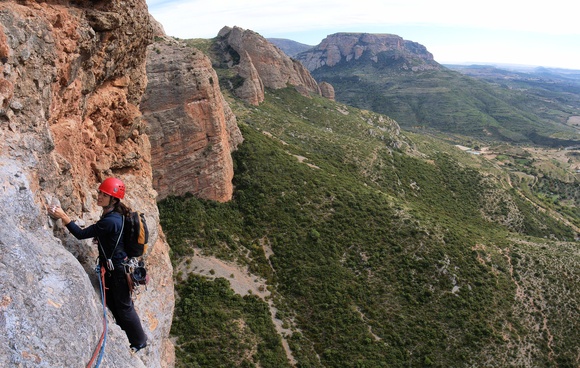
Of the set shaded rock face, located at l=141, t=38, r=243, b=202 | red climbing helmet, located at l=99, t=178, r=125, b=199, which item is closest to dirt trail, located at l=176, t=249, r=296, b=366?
shaded rock face, located at l=141, t=38, r=243, b=202

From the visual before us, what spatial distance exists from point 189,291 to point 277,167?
68.3 ft

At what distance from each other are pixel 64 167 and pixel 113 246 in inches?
102

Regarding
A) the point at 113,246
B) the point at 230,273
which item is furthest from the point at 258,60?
the point at 113,246

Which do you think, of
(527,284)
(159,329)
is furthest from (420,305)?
(159,329)

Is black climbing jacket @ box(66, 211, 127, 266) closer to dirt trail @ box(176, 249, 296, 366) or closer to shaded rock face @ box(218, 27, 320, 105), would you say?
dirt trail @ box(176, 249, 296, 366)

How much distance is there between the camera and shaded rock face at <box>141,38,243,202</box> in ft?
123

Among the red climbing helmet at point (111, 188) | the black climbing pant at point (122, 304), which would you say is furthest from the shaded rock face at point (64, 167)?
the red climbing helmet at point (111, 188)

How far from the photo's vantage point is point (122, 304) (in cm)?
909

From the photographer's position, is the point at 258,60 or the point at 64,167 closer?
the point at 64,167

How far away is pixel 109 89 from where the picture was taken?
13.6 metres

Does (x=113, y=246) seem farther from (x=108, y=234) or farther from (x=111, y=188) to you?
(x=111, y=188)

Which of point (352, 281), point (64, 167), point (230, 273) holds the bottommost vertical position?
point (230, 273)

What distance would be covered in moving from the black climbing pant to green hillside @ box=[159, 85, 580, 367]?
68.4 feet

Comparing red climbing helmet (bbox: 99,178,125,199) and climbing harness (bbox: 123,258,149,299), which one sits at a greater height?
red climbing helmet (bbox: 99,178,125,199)
